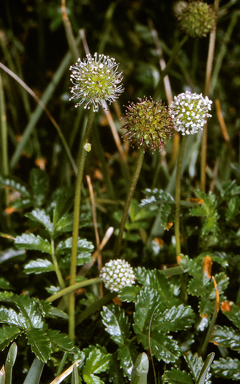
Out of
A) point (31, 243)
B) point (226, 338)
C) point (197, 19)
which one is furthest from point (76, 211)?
point (197, 19)

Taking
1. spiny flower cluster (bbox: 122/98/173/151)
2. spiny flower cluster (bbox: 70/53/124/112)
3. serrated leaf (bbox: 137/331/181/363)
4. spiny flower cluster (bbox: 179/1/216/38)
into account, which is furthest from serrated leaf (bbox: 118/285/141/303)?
spiny flower cluster (bbox: 179/1/216/38)

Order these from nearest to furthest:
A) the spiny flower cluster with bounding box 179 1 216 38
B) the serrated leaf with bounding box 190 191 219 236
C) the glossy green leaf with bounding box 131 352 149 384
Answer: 1. the glossy green leaf with bounding box 131 352 149 384
2. the serrated leaf with bounding box 190 191 219 236
3. the spiny flower cluster with bounding box 179 1 216 38

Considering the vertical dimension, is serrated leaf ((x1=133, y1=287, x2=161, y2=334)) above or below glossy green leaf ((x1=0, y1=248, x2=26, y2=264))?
below

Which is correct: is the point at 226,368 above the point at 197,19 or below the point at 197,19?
below

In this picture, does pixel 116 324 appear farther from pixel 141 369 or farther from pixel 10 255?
pixel 10 255

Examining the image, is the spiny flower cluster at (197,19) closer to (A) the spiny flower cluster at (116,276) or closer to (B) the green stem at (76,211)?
(B) the green stem at (76,211)

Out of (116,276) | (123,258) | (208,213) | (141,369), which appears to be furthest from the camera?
(123,258)

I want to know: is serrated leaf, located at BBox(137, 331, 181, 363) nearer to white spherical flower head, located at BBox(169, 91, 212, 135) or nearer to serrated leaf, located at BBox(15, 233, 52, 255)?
serrated leaf, located at BBox(15, 233, 52, 255)

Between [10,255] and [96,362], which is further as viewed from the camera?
[10,255]
